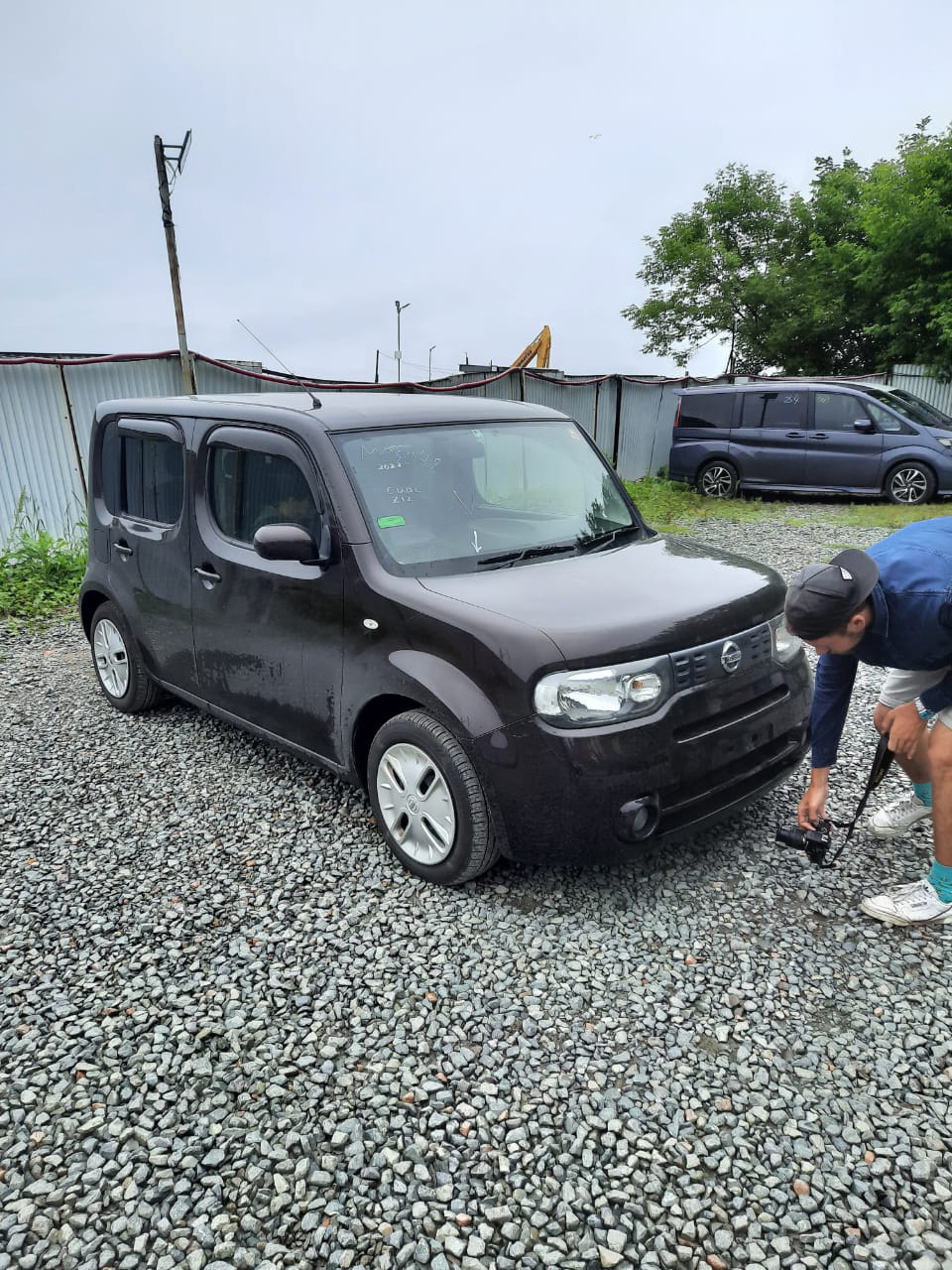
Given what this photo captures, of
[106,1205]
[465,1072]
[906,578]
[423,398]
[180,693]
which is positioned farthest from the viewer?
[180,693]

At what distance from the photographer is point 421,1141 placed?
2.21m

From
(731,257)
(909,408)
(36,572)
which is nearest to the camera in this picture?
(36,572)

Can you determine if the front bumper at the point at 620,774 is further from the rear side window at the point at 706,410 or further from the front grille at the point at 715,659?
the rear side window at the point at 706,410

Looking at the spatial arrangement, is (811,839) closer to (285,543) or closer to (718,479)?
(285,543)

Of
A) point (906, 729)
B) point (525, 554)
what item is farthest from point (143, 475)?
point (906, 729)

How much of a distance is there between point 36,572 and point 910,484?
11.6m

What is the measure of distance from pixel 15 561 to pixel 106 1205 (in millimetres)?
7320

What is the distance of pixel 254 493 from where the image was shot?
382cm

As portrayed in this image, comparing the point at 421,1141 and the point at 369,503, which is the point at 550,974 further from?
the point at 369,503

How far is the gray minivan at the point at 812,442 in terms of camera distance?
39.5 ft

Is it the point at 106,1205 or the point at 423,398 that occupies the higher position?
the point at 423,398

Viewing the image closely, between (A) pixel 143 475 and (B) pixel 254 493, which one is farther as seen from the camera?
(A) pixel 143 475

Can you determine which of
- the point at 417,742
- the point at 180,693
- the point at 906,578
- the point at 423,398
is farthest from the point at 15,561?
the point at 906,578

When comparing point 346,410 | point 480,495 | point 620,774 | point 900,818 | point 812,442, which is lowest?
point 900,818
